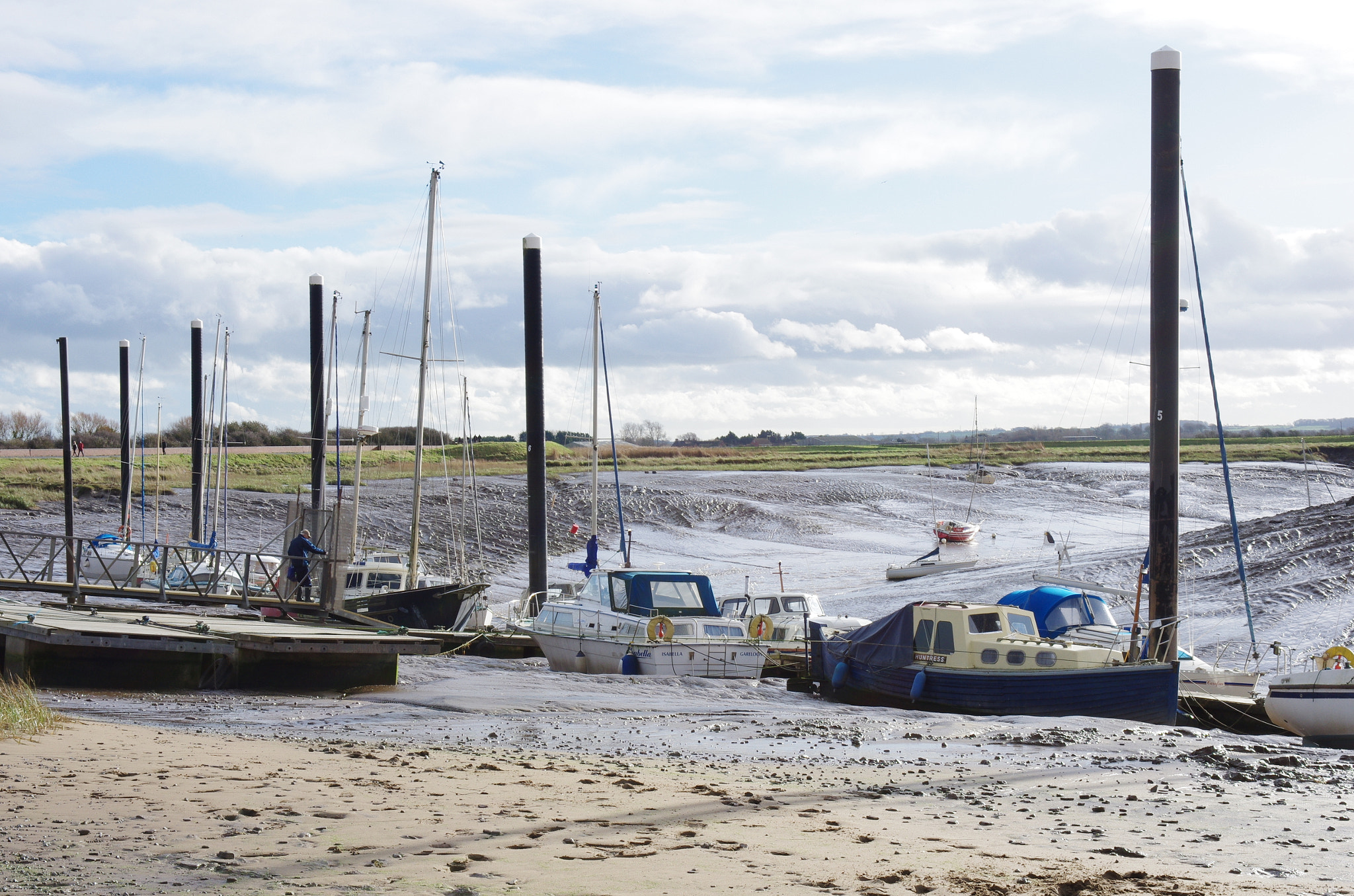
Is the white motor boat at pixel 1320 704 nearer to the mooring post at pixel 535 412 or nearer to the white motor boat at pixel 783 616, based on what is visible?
the white motor boat at pixel 783 616

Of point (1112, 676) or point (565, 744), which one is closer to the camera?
point (565, 744)

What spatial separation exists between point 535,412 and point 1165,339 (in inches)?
677

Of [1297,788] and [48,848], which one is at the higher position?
[48,848]

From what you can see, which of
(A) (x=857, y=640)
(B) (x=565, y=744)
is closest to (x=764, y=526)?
(A) (x=857, y=640)

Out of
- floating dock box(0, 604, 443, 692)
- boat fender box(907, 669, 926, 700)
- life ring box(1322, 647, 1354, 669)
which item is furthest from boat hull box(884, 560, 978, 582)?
floating dock box(0, 604, 443, 692)

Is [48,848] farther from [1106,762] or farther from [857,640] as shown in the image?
[857,640]

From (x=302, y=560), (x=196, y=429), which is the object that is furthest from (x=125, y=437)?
(x=302, y=560)

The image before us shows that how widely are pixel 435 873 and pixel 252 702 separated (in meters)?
11.6

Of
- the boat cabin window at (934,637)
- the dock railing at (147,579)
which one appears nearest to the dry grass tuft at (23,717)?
the dock railing at (147,579)

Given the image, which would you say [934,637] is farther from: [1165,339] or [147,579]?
[147,579]

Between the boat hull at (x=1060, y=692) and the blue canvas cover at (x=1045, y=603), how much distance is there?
458 centimetres

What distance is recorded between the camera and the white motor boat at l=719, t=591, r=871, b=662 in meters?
28.3

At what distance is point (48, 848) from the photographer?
24.9ft

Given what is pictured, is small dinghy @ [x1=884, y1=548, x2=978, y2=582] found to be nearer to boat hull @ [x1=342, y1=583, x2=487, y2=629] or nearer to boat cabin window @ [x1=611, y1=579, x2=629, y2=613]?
boat hull @ [x1=342, y1=583, x2=487, y2=629]
